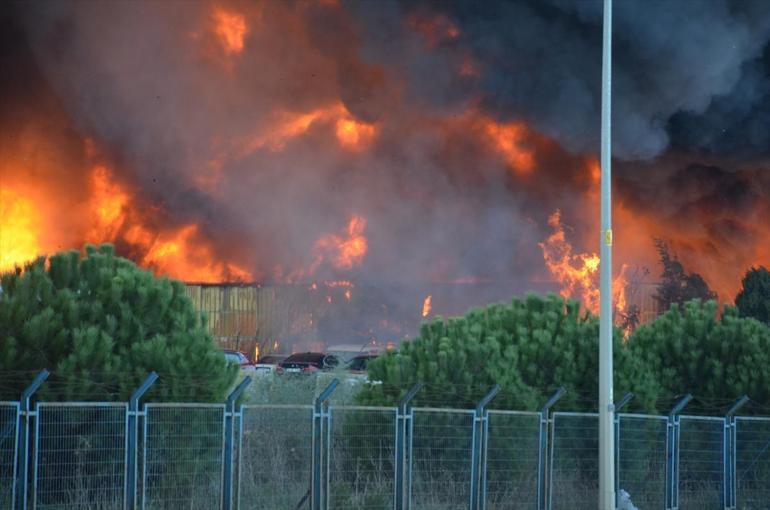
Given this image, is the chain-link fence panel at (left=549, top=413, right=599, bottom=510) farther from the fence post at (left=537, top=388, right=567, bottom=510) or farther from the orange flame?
the orange flame

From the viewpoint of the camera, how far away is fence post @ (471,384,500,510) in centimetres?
1563

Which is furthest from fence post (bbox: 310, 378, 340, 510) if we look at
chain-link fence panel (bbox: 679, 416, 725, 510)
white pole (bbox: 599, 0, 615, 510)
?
chain-link fence panel (bbox: 679, 416, 725, 510)

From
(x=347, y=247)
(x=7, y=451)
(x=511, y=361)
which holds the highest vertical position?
(x=347, y=247)

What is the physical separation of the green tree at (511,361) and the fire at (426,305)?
36.8 metres

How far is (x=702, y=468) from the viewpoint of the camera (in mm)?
19422

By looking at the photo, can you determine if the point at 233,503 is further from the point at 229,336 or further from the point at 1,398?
the point at 229,336

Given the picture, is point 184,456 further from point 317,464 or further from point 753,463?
point 753,463

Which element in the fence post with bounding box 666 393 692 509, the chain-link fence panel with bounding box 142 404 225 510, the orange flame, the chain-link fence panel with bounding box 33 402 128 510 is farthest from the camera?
the orange flame

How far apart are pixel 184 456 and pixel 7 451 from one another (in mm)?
2119

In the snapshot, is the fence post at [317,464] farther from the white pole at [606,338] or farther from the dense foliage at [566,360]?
the white pole at [606,338]

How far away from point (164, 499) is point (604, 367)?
630 centimetres

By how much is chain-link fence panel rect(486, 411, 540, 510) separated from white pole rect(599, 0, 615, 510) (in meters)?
1.48

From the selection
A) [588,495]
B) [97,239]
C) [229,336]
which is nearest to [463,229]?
[229,336]

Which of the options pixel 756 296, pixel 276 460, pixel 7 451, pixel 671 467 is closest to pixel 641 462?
pixel 671 467
